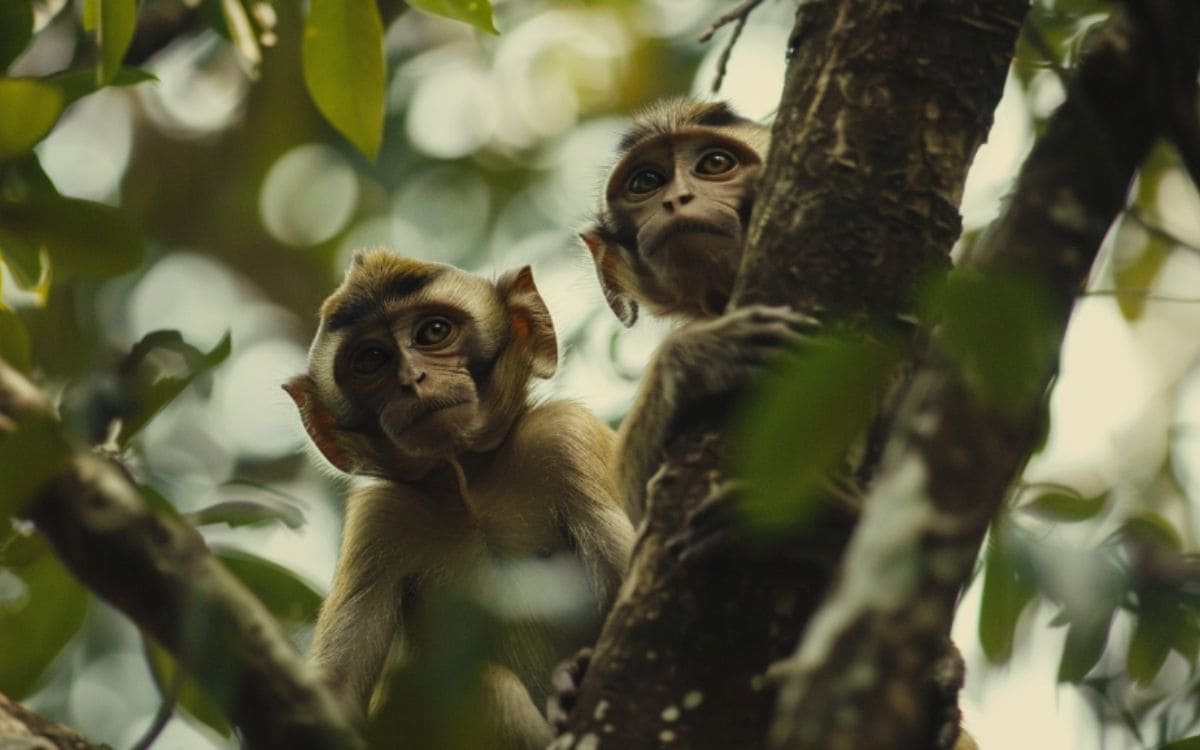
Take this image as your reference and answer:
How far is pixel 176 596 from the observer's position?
2.21 meters

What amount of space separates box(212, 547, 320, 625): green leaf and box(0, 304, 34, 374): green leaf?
619 mm

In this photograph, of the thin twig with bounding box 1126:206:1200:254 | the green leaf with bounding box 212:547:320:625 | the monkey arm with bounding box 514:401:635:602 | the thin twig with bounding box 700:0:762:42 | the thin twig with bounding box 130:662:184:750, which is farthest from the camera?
the monkey arm with bounding box 514:401:635:602

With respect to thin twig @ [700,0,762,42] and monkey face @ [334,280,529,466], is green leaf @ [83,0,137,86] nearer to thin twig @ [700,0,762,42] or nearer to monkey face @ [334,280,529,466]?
thin twig @ [700,0,762,42]

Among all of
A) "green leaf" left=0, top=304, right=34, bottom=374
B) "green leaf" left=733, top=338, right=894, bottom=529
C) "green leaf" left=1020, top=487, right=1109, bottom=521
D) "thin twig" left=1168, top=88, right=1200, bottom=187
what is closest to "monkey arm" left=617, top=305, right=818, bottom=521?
"green leaf" left=1020, top=487, right=1109, bottom=521

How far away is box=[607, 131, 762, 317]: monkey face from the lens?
5684 millimetres

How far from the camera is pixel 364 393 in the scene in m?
6.06

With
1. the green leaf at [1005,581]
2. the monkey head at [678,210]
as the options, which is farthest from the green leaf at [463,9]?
the monkey head at [678,210]

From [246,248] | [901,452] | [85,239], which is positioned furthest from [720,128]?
[246,248]

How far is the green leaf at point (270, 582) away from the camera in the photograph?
134 inches

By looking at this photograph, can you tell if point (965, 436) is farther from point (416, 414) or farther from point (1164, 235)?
point (416, 414)

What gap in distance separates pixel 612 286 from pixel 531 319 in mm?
416

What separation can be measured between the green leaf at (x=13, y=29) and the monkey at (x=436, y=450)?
2530mm

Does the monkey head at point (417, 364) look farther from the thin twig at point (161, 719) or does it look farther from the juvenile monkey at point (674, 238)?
the thin twig at point (161, 719)

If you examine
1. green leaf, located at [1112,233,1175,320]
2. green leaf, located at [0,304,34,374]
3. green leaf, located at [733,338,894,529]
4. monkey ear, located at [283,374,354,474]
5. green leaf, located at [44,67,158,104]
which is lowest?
green leaf, located at [733,338,894,529]
